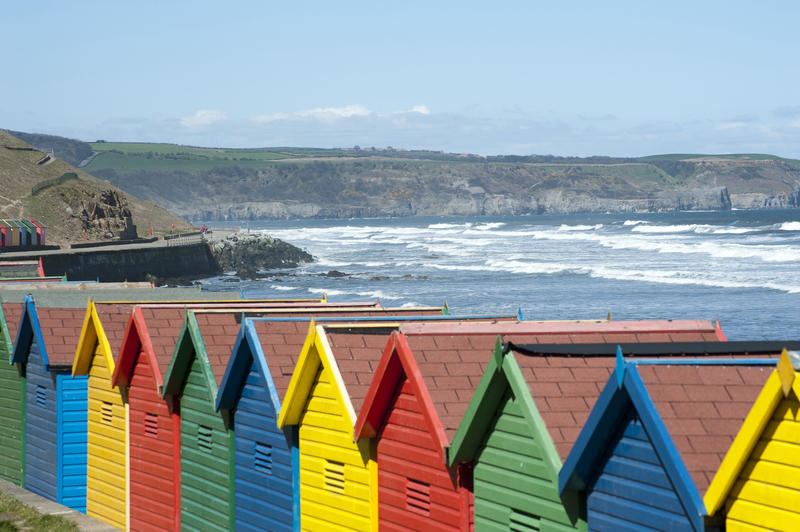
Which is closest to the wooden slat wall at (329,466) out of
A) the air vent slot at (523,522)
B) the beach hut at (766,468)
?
the air vent slot at (523,522)

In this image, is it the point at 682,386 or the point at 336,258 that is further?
the point at 336,258

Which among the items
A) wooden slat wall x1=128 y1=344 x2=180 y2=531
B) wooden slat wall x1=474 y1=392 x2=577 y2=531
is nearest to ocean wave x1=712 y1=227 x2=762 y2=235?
wooden slat wall x1=128 y1=344 x2=180 y2=531

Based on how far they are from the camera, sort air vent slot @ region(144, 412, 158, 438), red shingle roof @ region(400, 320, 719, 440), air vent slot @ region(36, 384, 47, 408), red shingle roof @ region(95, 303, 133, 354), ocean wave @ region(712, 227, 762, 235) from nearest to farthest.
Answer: red shingle roof @ region(400, 320, 719, 440) → air vent slot @ region(144, 412, 158, 438) → red shingle roof @ region(95, 303, 133, 354) → air vent slot @ region(36, 384, 47, 408) → ocean wave @ region(712, 227, 762, 235)

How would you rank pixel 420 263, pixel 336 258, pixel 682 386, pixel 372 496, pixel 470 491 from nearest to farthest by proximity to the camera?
pixel 682 386
pixel 470 491
pixel 372 496
pixel 420 263
pixel 336 258

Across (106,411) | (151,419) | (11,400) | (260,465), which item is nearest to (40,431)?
(11,400)

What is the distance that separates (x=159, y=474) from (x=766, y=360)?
7.97 meters

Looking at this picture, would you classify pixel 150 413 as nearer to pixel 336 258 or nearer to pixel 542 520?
pixel 542 520

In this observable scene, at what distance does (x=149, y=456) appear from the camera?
1314 centimetres

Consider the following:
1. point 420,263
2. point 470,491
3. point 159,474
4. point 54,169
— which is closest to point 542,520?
point 470,491

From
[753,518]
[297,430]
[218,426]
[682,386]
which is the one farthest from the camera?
[218,426]

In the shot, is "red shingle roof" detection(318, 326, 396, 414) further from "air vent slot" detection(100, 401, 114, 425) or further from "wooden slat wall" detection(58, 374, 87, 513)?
"wooden slat wall" detection(58, 374, 87, 513)

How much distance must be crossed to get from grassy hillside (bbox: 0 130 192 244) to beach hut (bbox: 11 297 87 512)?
89592 mm

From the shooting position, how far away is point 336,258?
123750 mm

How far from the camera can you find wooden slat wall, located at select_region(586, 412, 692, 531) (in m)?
6.65
